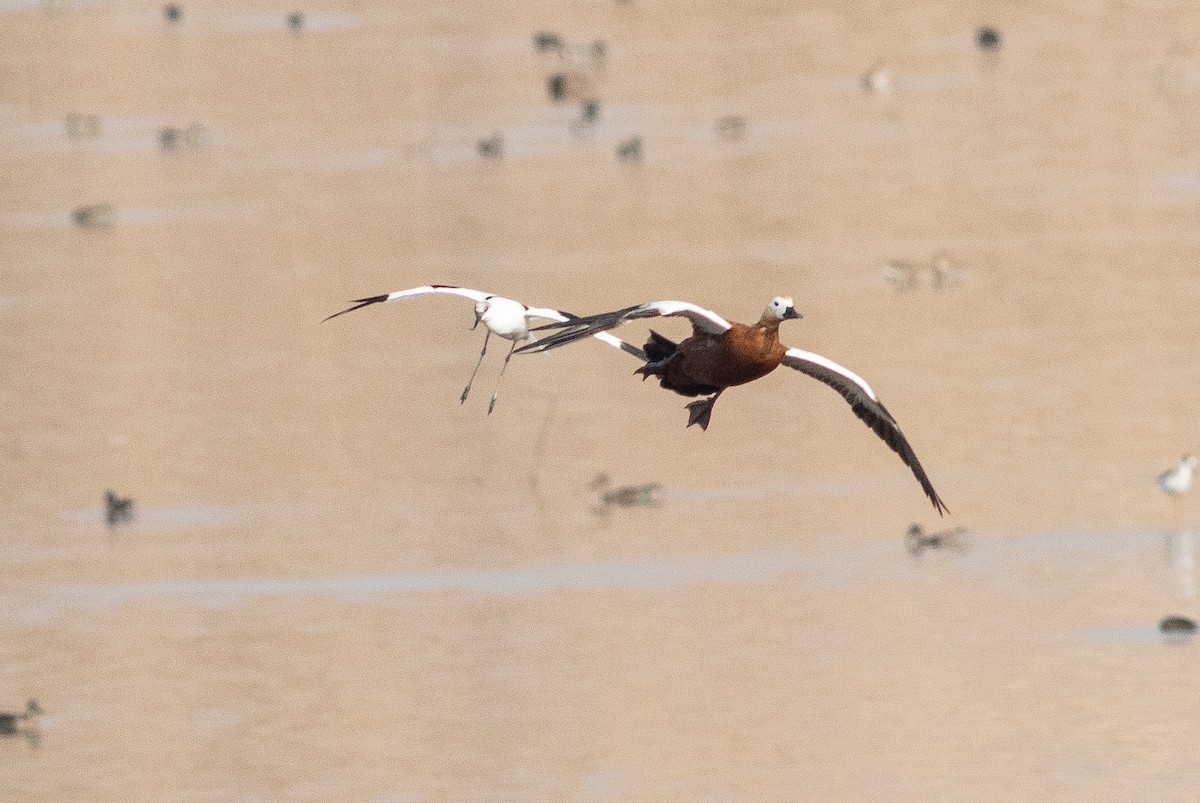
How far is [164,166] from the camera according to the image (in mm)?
55688

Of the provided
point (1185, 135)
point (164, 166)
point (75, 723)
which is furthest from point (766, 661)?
point (164, 166)

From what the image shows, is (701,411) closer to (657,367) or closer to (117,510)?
(657,367)

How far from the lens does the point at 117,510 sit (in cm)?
3133

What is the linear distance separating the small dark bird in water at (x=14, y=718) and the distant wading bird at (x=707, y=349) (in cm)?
1098

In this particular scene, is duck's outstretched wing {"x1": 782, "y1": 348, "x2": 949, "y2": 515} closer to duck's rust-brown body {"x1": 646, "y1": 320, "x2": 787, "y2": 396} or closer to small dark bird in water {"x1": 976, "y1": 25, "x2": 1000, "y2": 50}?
duck's rust-brown body {"x1": 646, "y1": 320, "x2": 787, "y2": 396}

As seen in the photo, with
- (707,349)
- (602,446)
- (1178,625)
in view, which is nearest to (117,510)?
(602,446)

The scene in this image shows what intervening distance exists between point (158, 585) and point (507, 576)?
348cm

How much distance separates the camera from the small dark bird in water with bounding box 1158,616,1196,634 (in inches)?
1010

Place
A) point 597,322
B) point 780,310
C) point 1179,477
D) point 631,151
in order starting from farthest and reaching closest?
point 631,151 < point 1179,477 < point 780,310 < point 597,322

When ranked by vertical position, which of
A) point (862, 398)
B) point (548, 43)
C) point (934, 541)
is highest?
point (862, 398)

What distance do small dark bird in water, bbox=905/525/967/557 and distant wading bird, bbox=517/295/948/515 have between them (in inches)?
540

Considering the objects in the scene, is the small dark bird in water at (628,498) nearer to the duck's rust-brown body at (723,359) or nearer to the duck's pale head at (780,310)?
the duck's rust-brown body at (723,359)

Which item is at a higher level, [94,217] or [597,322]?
[597,322]

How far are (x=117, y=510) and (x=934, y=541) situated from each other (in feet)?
28.8
